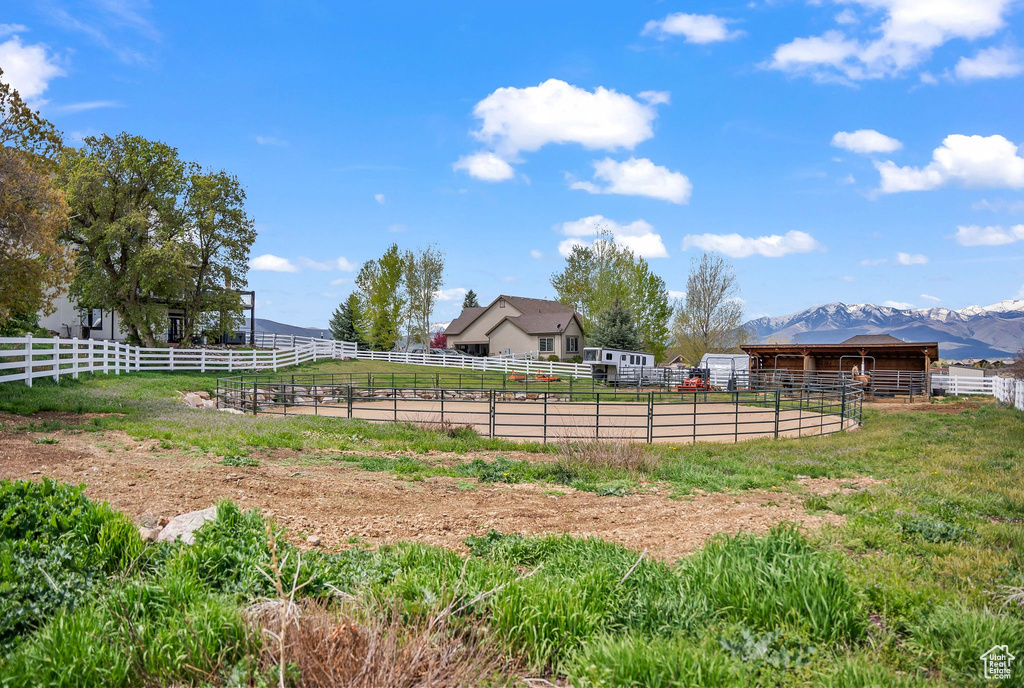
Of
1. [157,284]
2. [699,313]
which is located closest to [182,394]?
[157,284]

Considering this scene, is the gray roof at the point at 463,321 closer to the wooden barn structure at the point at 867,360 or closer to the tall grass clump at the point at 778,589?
the wooden barn structure at the point at 867,360

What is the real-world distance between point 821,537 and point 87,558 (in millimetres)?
5722

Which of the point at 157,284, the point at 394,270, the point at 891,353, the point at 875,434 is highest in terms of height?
the point at 394,270

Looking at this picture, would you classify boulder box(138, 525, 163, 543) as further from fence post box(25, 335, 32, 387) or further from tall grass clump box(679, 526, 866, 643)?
fence post box(25, 335, 32, 387)

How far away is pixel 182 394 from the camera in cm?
2102

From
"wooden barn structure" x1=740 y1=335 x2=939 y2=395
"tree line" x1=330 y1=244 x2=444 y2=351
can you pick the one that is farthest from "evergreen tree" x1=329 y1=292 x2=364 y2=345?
"wooden barn structure" x1=740 y1=335 x2=939 y2=395

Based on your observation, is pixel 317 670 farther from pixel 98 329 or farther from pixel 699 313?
pixel 699 313

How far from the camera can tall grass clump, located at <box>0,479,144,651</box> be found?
12.3 ft

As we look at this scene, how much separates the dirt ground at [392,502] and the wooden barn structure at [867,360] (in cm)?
2907

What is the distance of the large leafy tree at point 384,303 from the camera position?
56000 millimetres

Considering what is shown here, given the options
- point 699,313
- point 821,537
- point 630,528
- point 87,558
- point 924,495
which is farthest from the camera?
point 699,313

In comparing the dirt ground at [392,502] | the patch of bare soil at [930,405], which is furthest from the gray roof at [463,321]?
the dirt ground at [392,502]

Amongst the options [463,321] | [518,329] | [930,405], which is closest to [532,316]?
[518,329]

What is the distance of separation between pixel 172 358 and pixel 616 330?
30.1 m
